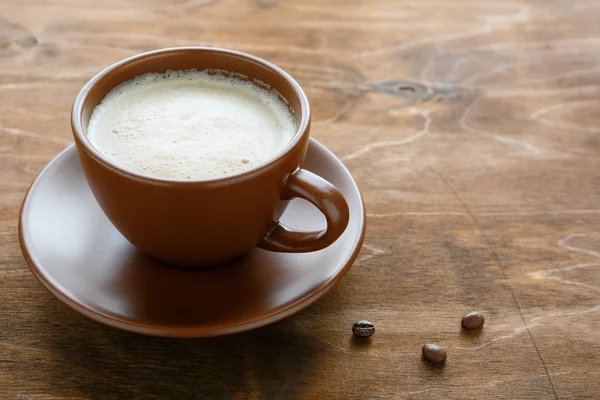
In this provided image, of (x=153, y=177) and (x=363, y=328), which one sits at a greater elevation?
(x=153, y=177)

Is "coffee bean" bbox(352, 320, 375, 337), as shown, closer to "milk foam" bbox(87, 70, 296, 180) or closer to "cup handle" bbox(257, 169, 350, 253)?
"cup handle" bbox(257, 169, 350, 253)

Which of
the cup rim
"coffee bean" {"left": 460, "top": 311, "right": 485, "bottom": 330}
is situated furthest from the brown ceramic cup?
"coffee bean" {"left": 460, "top": 311, "right": 485, "bottom": 330}

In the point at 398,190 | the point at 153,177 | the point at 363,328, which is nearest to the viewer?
the point at 153,177

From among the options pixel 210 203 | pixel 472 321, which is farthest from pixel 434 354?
pixel 210 203

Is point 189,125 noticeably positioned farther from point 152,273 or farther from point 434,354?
point 434,354

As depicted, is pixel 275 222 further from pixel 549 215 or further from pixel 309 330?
pixel 549 215

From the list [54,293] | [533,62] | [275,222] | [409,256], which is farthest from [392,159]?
[54,293]

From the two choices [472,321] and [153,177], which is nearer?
[153,177]
